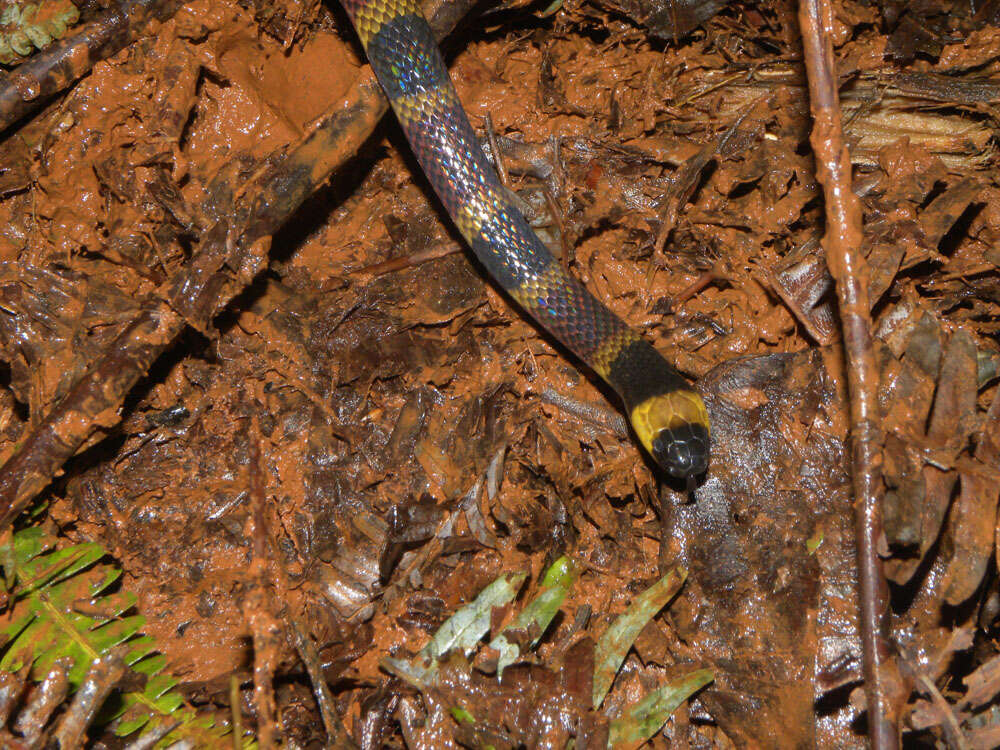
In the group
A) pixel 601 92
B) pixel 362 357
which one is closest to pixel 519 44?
pixel 601 92

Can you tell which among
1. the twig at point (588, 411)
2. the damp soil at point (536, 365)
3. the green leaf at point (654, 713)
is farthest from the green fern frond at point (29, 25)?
the green leaf at point (654, 713)

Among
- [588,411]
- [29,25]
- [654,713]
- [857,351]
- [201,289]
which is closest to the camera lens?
[857,351]

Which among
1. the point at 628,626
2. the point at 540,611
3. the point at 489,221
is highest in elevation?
the point at 489,221

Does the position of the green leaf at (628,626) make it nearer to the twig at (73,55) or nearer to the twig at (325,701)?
the twig at (325,701)

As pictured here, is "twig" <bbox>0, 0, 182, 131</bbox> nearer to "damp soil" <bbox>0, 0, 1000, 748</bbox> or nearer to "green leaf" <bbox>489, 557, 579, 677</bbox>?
"damp soil" <bbox>0, 0, 1000, 748</bbox>

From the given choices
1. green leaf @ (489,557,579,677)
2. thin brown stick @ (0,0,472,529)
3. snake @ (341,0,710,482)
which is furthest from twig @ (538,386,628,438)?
thin brown stick @ (0,0,472,529)

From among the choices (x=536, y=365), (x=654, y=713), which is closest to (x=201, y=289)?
(x=536, y=365)

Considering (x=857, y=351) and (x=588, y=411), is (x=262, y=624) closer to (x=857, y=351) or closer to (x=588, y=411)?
(x=588, y=411)
